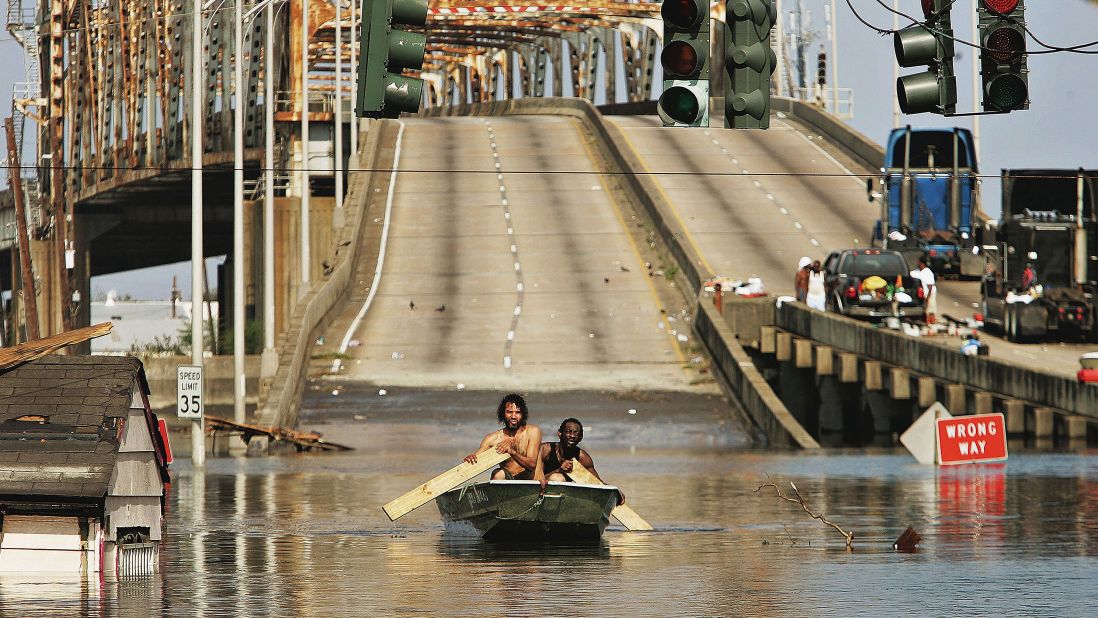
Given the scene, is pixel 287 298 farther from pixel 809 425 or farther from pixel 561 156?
pixel 809 425

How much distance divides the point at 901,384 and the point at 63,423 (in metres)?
28.1

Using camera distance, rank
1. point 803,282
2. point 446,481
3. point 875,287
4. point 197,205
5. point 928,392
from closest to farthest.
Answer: point 446,481 < point 197,205 < point 928,392 < point 875,287 < point 803,282

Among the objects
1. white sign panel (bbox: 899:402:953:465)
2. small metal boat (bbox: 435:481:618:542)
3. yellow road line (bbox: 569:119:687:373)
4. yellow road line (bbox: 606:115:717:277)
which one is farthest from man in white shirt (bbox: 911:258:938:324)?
small metal boat (bbox: 435:481:618:542)

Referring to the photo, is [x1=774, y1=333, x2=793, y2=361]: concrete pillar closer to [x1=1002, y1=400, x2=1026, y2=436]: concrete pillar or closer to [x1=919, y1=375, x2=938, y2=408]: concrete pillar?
[x1=919, y1=375, x2=938, y2=408]: concrete pillar

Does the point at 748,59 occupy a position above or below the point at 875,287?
above

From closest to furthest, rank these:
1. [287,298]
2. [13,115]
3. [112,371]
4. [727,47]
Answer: [112,371], [727,47], [287,298], [13,115]

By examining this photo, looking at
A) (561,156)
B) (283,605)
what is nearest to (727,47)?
(283,605)

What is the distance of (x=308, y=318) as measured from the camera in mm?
46281

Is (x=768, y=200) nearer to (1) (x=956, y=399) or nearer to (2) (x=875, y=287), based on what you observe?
(2) (x=875, y=287)

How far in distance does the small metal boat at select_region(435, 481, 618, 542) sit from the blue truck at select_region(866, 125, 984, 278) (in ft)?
127

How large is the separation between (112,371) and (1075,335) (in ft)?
105

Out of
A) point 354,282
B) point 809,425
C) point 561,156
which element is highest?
point 561,156

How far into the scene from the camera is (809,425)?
50.2m

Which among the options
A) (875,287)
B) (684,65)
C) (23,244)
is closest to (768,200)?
(875,287)
